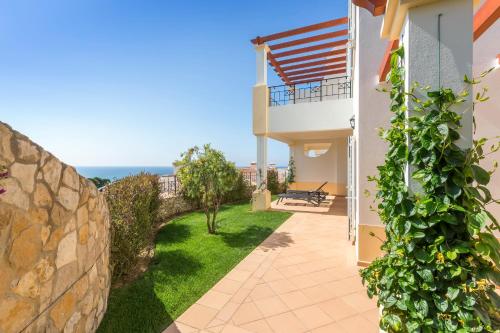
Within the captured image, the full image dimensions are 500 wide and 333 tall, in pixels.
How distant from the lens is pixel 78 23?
6441 mm

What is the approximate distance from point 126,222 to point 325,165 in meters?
12.0

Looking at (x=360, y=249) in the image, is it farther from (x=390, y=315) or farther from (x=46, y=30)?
(x=46, y=30)

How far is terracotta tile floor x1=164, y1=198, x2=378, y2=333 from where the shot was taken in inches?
108

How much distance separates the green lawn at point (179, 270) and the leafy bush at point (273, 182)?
19.4 ft

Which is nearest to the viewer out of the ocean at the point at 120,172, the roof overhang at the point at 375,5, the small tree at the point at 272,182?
the roof overhang at the point at 375,5

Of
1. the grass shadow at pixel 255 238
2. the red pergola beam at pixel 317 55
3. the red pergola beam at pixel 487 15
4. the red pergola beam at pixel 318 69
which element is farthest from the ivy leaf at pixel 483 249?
the red pergola beam at pixel 318 69

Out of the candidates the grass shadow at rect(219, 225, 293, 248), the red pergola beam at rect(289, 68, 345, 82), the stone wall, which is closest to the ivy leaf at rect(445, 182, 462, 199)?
the stone wall

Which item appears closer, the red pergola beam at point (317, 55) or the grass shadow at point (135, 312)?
the grass shadow at point (135, 312)

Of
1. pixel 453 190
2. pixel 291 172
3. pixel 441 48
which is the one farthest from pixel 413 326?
pixel 291 172

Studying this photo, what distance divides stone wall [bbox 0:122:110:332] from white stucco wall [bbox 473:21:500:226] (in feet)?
19.2

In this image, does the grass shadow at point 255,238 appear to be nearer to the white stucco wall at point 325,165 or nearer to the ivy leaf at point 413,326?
the ivy leaf at point 413,326

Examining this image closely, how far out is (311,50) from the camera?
8758 millimetres

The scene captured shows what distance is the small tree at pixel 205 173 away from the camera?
6.40 m

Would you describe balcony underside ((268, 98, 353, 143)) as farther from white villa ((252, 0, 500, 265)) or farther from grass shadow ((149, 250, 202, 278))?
grass shadow ((149, 250, 202, 278))
